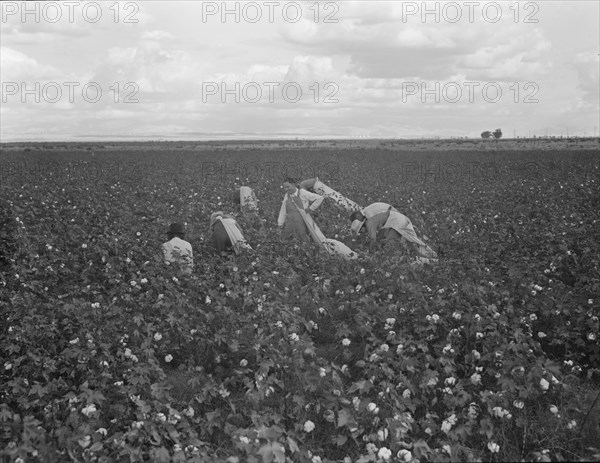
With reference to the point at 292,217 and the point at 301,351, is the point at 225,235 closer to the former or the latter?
the point at 292,217

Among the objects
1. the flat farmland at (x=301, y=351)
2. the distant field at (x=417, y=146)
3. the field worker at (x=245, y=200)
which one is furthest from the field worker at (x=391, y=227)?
the distant field at (x=417, y=146)

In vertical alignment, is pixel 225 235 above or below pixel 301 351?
above

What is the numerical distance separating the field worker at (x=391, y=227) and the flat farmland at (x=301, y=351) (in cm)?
39

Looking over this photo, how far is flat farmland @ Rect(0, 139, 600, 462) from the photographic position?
424 cm

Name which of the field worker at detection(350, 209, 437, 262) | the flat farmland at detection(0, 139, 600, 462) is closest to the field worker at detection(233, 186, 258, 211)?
the flat farmland at detection(0, 139, 600, 462)

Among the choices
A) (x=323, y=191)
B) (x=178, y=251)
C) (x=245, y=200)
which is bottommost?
(x=178, y=251)

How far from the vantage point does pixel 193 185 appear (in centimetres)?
2056

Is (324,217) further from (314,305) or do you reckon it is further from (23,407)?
(23,407)

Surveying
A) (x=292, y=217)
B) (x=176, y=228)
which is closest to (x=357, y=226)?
(x=292, y=217)

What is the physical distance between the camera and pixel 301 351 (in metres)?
5.21

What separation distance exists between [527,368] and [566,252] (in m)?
4.38

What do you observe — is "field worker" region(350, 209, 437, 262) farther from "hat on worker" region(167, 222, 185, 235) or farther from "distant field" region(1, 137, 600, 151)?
"distant field" region(1, 137, 600, 151)

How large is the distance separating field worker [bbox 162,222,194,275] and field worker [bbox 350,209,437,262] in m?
2.61

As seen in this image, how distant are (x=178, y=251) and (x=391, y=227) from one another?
3289mm
